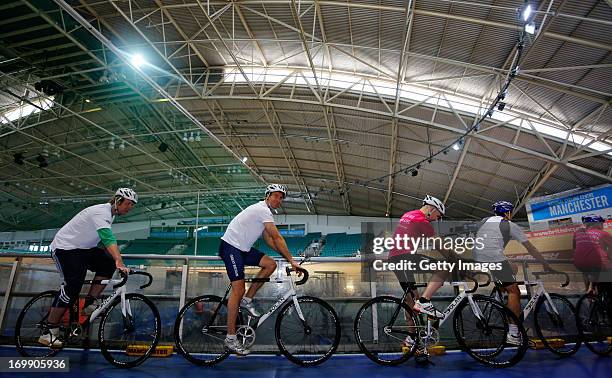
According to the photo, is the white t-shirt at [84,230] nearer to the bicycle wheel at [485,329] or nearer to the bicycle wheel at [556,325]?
the bicycle wheel at [485,329]

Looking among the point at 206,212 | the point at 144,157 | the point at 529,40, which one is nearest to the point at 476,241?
the point at 529,40

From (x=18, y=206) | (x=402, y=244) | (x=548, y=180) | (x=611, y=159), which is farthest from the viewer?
(x=18, y=206)

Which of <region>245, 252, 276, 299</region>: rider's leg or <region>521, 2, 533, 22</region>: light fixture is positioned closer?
<region>245, 252, 276, 299</region>: rider's leg

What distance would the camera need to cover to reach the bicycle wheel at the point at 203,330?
10.6ft

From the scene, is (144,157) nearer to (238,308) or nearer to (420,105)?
(420,105)

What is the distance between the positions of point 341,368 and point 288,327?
63 centimetres

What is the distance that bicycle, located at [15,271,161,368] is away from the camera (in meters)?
3.17

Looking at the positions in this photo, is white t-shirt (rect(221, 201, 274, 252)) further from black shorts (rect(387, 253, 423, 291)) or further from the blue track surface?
black shorts (rect(387, 253, 423, 291))

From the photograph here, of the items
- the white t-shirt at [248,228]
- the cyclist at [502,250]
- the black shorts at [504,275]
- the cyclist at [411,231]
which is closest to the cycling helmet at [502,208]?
the cyclist at [502,250]


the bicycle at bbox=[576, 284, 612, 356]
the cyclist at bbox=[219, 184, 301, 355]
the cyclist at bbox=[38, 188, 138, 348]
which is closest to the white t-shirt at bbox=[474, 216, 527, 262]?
the bicycle at bbox=[576, 284, 612, 356]

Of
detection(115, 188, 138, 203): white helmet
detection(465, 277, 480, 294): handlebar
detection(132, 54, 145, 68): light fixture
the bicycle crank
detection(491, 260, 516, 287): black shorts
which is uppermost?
detection(132, 54, 145, 68): light fixture

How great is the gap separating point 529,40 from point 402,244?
7.98 metres

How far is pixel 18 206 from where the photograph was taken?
86.2ft

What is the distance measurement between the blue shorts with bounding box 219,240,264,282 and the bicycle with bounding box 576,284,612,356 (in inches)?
143
